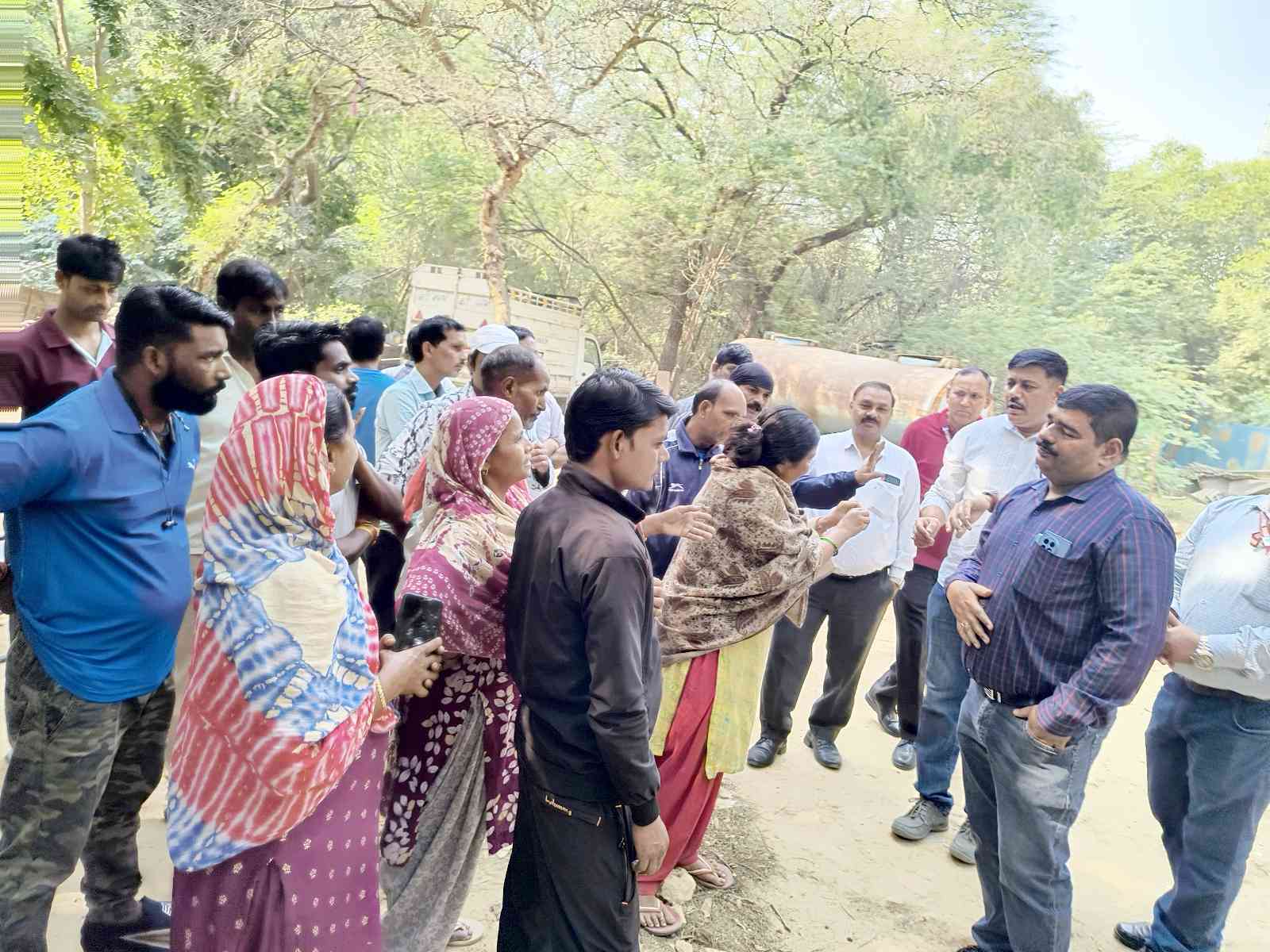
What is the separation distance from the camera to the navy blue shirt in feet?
11.9

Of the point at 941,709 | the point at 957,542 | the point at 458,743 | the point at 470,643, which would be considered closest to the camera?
the point at 470,643

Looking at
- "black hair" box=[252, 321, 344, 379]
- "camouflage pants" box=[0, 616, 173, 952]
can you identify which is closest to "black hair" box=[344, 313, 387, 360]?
"black hair" box=[252, 321, 344, 379]

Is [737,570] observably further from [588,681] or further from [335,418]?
[335,418]

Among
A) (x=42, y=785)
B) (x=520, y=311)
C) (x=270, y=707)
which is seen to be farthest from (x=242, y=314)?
(x=520, y=311)

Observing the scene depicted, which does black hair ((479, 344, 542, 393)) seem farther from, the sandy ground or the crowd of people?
the sandy ground

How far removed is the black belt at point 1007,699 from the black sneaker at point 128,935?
2.60m

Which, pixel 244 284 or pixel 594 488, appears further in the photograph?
pixel 244 284

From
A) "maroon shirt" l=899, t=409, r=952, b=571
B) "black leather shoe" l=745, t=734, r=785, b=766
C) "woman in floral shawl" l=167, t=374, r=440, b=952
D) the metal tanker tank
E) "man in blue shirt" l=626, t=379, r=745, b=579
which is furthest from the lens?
the metal tanker tank

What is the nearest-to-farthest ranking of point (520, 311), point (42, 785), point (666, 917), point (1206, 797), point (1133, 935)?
1. point (42, 785)
2. point (1206, 797)
3. point (666, 917)
4. point (1133, 935)
5. point (520, 311)

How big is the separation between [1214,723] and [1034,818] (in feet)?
2.75

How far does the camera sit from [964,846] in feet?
12.0

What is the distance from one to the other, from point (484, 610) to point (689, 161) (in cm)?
1338

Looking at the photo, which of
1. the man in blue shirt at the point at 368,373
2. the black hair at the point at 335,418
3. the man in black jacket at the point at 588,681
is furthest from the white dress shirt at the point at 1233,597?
the man in blue shirt at the point at 368,373

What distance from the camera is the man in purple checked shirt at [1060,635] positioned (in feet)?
7.81
